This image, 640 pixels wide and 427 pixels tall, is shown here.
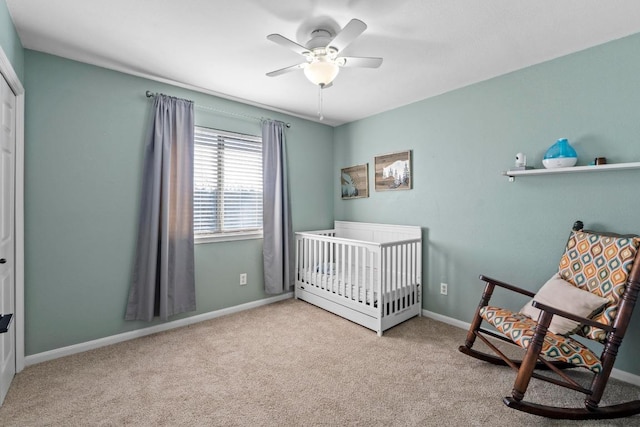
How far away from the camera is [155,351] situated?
2.47 m

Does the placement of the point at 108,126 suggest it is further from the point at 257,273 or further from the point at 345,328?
the point at 345,328

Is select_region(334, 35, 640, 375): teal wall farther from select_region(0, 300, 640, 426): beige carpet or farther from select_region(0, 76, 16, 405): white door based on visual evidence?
select_region(0, 76, 16, 405): white door

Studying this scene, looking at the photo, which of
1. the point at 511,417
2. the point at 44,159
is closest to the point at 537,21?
the point at 511,417

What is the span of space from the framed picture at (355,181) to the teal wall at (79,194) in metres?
2.09

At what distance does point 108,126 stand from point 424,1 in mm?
2604

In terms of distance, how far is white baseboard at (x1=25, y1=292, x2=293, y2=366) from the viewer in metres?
2.31

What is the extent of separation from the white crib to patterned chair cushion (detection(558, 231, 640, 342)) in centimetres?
128

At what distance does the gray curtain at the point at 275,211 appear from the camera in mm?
3539

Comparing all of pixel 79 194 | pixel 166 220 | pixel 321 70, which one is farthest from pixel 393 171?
pixel 79 194

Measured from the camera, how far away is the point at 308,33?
2039mm

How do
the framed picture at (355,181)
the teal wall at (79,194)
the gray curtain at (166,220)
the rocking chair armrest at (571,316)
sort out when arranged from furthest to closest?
1. the framed picture at (355,181)
2. the gray curtain at (166,220)
3. the teal wall at (79,194)
4. the rocking chair armrest at (571,316)

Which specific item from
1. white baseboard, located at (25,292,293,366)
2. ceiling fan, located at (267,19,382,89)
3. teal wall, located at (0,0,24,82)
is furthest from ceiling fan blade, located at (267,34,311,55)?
white baseboard, located at (25,292,293,366)

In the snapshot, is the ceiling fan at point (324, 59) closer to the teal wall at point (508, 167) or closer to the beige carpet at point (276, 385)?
the teal wall at point (508, 167)

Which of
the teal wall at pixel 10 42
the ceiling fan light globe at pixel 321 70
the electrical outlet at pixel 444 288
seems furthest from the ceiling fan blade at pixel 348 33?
the electrical outlet at pixel 444 288
